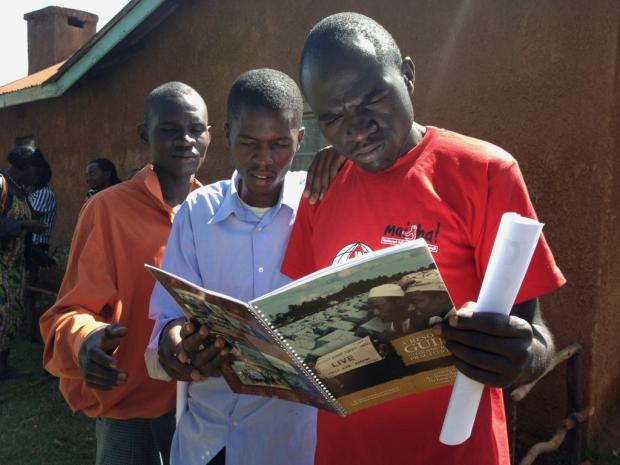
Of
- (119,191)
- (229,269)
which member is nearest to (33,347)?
(119,191)

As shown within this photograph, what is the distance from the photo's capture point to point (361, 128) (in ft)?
4.72

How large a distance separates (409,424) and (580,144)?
8.25ft

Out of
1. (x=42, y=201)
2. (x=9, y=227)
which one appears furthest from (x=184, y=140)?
(x=42, y=201)

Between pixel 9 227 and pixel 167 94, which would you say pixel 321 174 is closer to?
pixel 167 94

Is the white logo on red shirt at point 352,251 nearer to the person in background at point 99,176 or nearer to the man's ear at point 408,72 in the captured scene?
the man's ear at point 408,72

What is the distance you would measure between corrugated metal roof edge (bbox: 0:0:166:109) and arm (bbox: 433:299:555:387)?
20.4 ft

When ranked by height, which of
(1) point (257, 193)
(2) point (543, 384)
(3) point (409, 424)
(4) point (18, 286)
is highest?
(1) point (257, 193)

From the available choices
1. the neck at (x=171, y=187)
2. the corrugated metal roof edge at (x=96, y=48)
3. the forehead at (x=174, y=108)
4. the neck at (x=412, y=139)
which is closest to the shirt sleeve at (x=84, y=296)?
the neck at (x=171, y=187)

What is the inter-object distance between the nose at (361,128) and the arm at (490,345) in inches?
20.0

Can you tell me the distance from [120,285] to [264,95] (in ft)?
2.69

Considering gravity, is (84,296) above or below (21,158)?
above

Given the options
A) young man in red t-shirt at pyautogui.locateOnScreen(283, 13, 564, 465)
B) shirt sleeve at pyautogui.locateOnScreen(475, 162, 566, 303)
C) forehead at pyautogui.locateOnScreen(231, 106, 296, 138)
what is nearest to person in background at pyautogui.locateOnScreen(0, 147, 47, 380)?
forehead at pyautogui.locateOnScreen(231, 106, 296, 138)

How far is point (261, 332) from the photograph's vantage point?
1.26 m

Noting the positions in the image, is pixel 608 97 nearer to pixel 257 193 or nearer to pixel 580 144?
pixel 580 144
